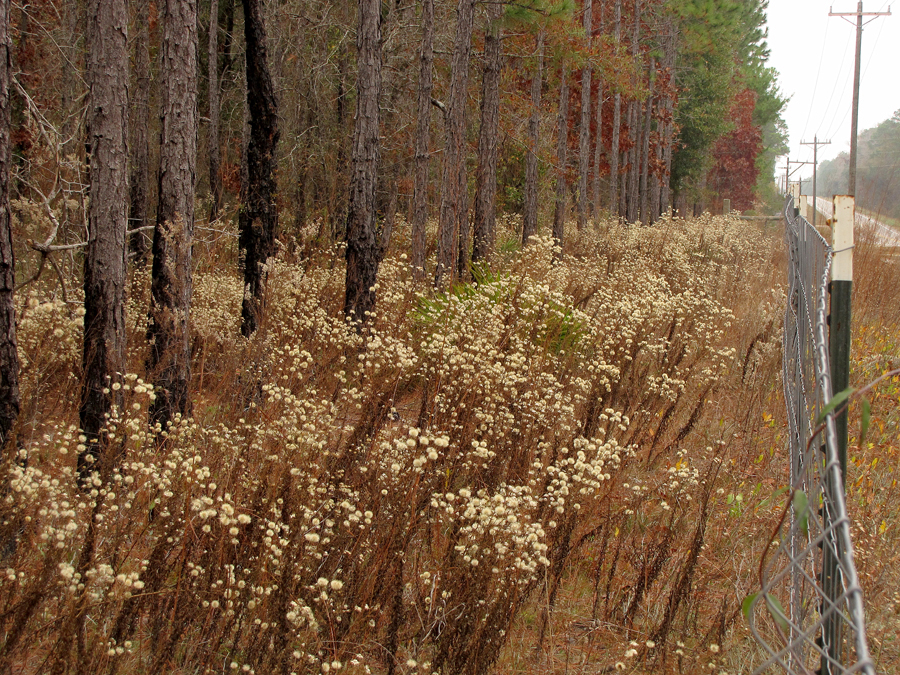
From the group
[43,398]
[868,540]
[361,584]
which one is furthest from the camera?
[43,398]

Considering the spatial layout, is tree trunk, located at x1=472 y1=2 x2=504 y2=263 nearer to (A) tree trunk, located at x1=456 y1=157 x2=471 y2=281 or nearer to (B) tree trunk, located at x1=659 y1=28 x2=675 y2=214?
(A) tree trunk, located at x1=456 y1=157 x2=471 y2=281

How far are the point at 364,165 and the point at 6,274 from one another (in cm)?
447

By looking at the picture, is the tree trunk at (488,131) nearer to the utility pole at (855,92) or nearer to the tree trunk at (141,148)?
the tree trunk at (141,148)

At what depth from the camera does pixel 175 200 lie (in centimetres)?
469

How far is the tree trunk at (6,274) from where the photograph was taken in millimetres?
3307

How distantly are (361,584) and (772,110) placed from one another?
49737 mm

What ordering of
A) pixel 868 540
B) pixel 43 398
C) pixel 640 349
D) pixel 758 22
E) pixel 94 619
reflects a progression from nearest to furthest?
1. pixel 94 619
2. pixel 868 540
3. pixel 43 398
4. pixel 640 349
5. pixel 758 22

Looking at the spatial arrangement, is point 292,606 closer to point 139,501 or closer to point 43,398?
point 139,501

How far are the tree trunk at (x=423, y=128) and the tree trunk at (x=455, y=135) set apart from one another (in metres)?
0.31

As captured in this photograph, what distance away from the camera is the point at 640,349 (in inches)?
Result: 258

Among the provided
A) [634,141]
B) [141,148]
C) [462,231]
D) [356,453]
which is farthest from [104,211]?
[634,141]

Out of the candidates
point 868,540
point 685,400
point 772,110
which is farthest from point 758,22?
point 868,540

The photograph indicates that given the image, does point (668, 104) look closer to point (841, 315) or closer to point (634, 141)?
point (634, 141)

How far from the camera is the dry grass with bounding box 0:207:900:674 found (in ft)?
8.91
